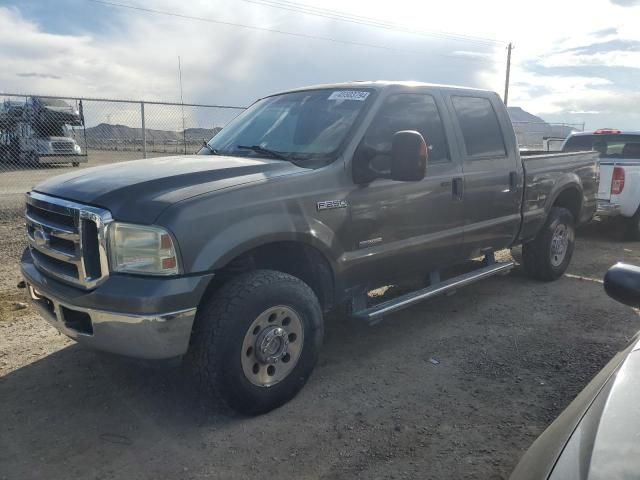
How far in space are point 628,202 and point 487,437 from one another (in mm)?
6769

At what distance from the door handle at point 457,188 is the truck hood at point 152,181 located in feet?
4.98

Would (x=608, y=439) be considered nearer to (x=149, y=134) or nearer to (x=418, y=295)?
(x=418, y=295)

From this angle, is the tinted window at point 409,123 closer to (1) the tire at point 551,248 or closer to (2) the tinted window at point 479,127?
(2) the tinted window at point 479,127

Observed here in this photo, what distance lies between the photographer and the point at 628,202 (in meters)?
8.32

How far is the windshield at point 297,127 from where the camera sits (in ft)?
12.4

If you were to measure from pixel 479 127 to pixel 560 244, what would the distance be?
211 cm

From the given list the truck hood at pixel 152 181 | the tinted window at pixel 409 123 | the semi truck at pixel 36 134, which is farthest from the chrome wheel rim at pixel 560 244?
the semi truck at pixel 36 134

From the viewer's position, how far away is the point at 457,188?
173 inches

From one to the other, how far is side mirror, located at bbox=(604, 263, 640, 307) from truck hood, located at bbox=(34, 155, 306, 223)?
1893mm

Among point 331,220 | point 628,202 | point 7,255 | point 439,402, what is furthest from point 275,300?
point 628,202

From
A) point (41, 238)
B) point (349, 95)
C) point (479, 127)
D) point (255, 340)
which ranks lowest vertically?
point (255, 340)

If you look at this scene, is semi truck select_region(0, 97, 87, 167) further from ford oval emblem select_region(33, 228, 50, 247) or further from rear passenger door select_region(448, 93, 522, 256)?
rear passenger door select_region(448, 93, 522, 256)

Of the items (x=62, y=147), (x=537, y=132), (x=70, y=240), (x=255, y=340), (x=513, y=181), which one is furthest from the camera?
(x=537, y=132)

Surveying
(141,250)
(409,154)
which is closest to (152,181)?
(141,250)
